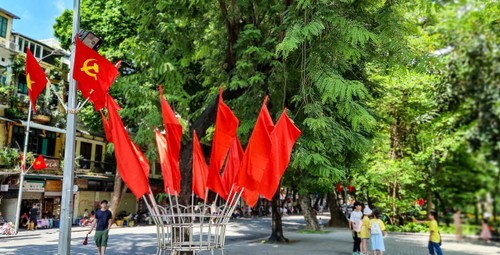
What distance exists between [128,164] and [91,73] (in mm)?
2568

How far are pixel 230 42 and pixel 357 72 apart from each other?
3054 mm

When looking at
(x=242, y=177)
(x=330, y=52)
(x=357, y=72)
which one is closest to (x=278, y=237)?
(x=357, y=72)

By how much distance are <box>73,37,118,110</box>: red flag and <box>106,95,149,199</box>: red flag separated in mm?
1963

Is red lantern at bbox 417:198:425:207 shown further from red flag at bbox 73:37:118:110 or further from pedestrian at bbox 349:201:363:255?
pedestrian at bbox 349:201:363:255

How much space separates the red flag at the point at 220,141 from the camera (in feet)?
18.3

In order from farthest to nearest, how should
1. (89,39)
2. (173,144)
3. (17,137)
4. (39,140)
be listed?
(39,140), (17,137), (89,39), (173,144)

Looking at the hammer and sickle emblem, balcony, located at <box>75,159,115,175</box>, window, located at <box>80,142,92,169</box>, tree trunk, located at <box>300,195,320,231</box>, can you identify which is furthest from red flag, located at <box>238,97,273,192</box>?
window, located at <box>80,142,92,169</box>

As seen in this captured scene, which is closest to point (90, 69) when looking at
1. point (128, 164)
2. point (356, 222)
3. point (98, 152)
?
point (128, 164)

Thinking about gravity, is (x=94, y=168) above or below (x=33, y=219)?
above

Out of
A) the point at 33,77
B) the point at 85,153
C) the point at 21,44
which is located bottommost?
the point at 33,77

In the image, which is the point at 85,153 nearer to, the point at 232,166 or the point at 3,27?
the point at 3,27

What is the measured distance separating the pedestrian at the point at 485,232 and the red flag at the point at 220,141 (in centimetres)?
379

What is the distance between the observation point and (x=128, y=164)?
17.6 ft

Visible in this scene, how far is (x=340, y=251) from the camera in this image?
1480cm
